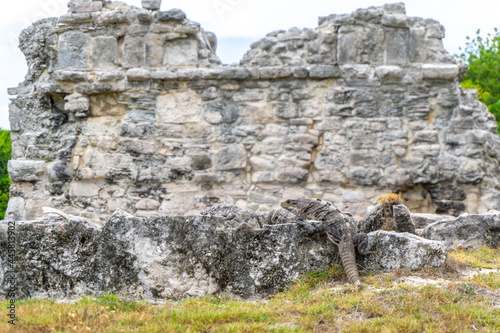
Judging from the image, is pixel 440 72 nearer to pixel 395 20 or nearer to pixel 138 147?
pixel 395 20

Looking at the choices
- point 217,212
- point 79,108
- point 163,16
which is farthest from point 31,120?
point 217,212

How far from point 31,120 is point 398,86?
5.51 meters

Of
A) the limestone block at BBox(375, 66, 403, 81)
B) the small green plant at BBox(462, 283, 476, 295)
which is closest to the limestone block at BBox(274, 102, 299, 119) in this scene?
the limestone block at BBox(375, 66, 403, 81)

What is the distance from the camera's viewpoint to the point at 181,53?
787 centimetres

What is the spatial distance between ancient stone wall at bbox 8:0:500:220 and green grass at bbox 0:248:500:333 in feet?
12.4

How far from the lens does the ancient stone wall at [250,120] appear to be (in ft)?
24.9

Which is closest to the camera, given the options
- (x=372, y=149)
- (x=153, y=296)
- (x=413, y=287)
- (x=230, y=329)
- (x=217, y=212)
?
(x=230, y=329)

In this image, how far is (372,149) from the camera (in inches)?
300

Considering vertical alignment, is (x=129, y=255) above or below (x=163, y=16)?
below

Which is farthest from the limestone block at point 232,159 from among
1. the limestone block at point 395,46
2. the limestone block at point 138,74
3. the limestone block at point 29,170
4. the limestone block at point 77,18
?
the limestone block at point 77,18

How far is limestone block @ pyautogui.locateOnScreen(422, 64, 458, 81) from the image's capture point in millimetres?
7504

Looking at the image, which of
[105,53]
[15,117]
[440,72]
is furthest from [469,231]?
[15,117]

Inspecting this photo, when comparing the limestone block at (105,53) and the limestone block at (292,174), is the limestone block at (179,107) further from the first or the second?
the limestone block at (292,174)

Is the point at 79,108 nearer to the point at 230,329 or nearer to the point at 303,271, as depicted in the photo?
the point at 303,271
